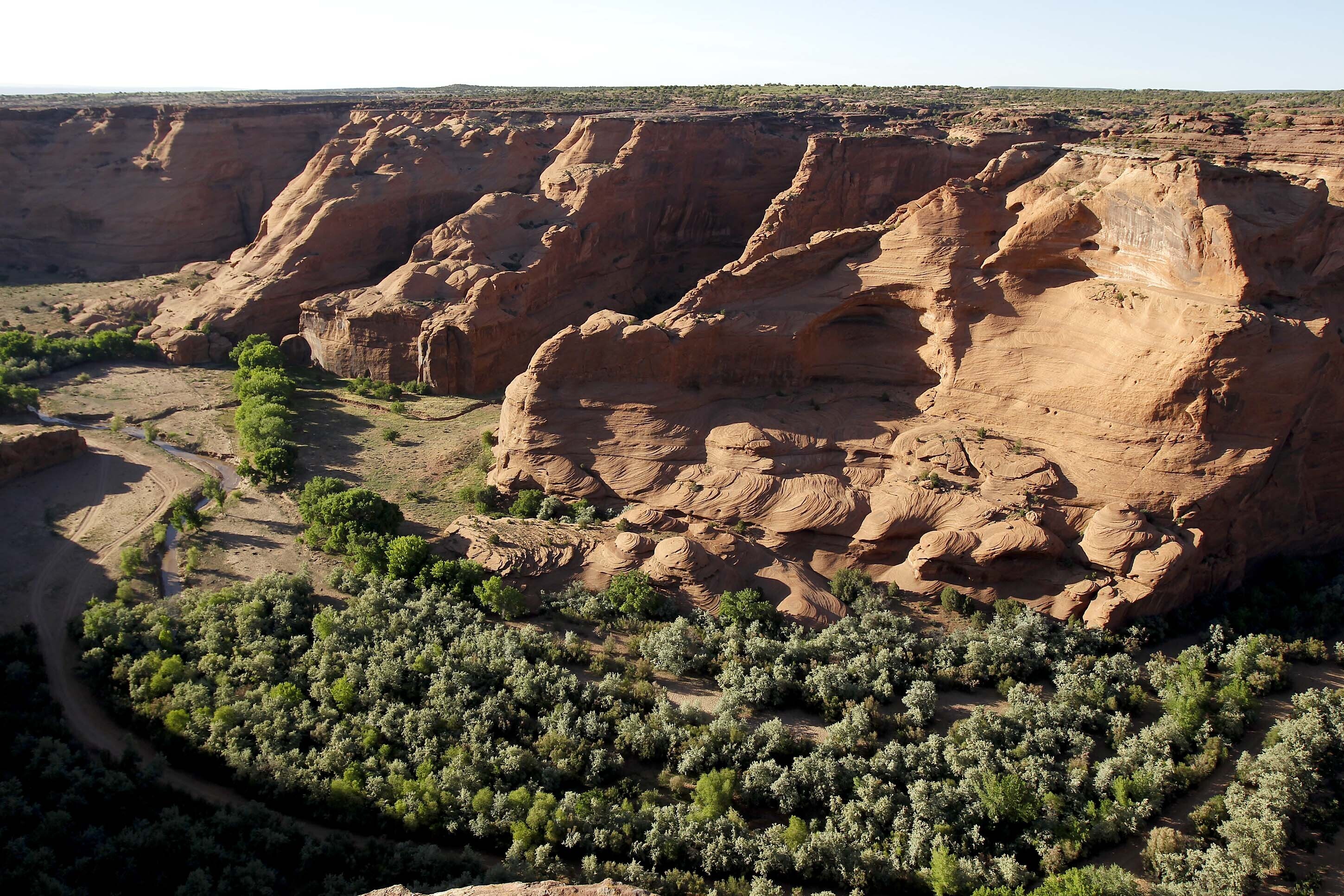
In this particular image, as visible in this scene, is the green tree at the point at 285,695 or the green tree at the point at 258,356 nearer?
the green tree at the point at 285,695

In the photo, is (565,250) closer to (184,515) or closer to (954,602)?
(184,515)

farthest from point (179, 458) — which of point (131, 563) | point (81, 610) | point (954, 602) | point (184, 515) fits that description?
point (954, 602)

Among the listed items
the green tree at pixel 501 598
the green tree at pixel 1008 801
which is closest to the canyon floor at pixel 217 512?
the green tree at pixel 501 598

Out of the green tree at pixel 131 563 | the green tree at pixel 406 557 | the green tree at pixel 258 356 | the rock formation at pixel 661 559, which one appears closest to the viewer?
the rock formation at pixel 661 559

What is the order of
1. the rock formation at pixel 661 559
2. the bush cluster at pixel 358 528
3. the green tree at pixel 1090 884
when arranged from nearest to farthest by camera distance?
the green tree at pixel 1090 884
the rock formation at pixel 661 559
the bush cluster at pixel 358 528

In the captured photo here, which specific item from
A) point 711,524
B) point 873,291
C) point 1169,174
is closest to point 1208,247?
point 1169,174

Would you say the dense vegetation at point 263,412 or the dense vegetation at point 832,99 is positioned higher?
the dense vegetation at point 832,99

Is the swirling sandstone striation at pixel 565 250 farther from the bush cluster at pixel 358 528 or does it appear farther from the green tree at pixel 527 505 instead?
the green tree at pixel 527 505
